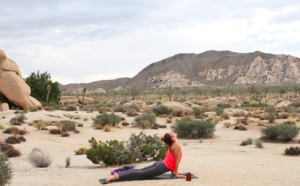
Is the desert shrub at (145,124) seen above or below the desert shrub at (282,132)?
below

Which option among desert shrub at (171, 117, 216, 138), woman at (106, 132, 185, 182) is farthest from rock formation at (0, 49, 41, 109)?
woman at (106, 132, 185, 182)

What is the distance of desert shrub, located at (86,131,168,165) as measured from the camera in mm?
9797

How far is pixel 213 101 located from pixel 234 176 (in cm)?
4419

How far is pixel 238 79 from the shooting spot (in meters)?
136

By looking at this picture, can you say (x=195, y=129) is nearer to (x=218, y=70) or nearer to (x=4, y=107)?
(x=4, y=107)

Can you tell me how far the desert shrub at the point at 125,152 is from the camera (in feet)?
32.1

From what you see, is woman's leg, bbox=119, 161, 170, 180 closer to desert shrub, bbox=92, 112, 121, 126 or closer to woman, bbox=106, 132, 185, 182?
woman, bbox=106, 132, 185, 182

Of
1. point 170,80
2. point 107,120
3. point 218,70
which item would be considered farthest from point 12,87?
point 218,70

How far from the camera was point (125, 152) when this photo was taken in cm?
1008

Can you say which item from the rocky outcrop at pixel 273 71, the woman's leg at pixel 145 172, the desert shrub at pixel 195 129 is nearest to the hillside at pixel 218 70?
the rocky outcrop at pixel 273 71

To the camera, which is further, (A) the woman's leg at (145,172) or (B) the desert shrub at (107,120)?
(B) the desert shrub at (107,120)

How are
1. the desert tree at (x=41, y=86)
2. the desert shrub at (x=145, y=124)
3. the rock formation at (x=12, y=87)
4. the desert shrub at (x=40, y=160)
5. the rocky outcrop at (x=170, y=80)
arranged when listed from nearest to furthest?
the desert shrub at (x=40, y=160)
the desert shrub at (x=145, y=124)
the rock formation at (x=12, y=87)
the desert tree at (x=41, y=86)
the rocky outcrop at (x=170, y=80)

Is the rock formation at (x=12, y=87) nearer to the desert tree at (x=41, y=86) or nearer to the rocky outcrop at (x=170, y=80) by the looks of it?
the desert tree at (x=41, y=86)

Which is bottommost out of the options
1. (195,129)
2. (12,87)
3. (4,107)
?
(195,129)
